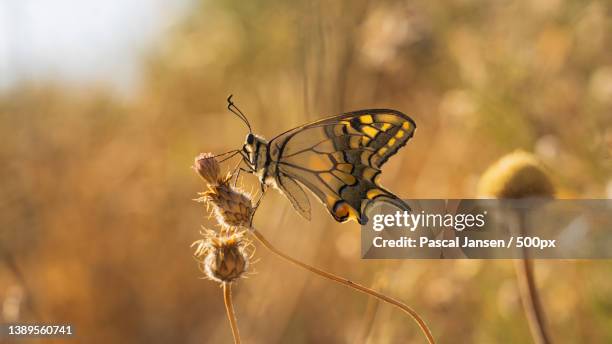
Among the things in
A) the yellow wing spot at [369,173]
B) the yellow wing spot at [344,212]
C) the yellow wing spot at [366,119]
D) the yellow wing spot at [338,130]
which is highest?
the yellow wing spot at [338,130]

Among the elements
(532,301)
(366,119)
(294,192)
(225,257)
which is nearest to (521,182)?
(532,301)

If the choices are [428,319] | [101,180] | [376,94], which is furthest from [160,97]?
[428,319]

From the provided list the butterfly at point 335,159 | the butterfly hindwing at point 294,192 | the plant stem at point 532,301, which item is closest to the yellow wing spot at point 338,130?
the butterfly at point 335,159

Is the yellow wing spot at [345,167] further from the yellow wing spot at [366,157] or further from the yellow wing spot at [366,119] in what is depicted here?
the yellow wing spot at [366,119]

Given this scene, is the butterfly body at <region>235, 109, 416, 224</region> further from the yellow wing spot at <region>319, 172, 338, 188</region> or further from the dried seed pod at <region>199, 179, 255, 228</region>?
the dried seed pod at <region>199, 179, 255, 228</region>

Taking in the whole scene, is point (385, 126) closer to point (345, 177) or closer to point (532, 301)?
point (345, 177)
